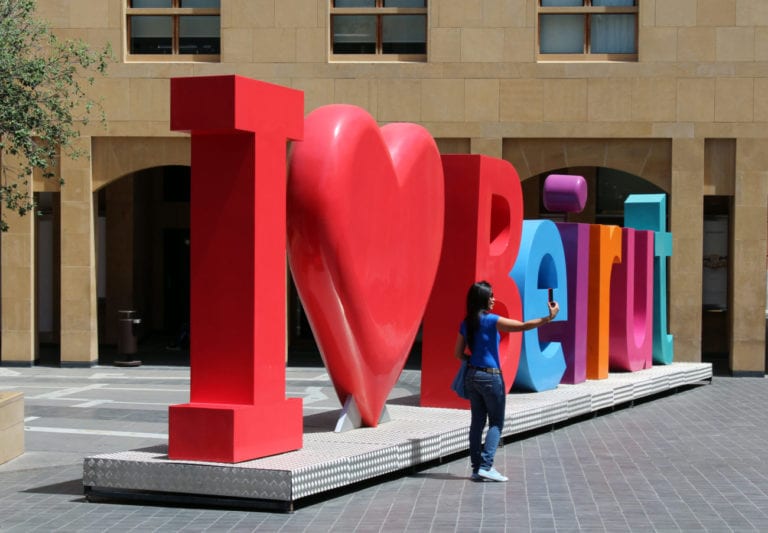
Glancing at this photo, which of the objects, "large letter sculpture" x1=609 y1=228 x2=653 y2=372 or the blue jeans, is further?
"large letter sculpture" x1=609 y1=228 x2=653 y2=372

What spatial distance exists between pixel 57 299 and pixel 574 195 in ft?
45.7

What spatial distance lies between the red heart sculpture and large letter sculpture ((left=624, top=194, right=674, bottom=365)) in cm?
788

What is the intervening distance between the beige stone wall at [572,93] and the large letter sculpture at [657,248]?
1.44 metres

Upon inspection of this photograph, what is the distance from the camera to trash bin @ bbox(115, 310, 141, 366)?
77.8 feet

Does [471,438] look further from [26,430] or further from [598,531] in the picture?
[26,430]

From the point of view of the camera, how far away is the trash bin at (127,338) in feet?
77.8

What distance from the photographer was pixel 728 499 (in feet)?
34.5

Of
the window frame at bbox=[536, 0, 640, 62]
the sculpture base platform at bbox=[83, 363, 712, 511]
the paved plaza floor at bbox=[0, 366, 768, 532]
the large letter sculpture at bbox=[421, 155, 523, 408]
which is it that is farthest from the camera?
the window frame at bbox=[536, 0, 640, 62]

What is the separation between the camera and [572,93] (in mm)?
22141

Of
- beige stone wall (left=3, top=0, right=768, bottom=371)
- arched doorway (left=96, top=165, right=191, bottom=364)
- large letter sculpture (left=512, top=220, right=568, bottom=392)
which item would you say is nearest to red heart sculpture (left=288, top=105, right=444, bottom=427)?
large letter sculpture (left=512, top=220, right=568, bottom=392)

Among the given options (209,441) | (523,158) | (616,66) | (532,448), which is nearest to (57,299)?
(523,158)

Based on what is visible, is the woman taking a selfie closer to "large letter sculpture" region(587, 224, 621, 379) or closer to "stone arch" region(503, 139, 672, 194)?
"large letter sculpture" region(587, 224, 621, 379)

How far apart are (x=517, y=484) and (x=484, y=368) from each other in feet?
3.41

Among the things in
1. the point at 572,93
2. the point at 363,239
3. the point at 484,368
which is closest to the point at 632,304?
the point at 572,93
